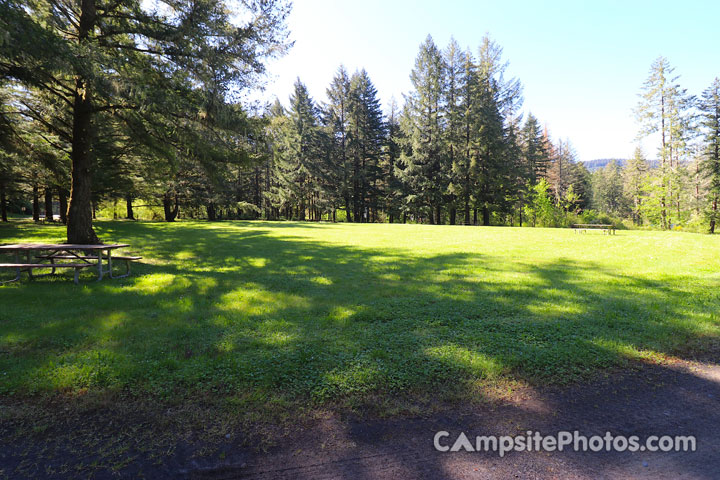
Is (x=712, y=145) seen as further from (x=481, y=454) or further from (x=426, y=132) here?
(x=481, y=454)

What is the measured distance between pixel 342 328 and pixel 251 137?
9355 millimetres

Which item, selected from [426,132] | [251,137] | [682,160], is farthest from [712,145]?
[251,137]

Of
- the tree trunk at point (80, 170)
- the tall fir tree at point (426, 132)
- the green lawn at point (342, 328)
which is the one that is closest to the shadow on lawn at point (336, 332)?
the green lawn at point (342, 328)

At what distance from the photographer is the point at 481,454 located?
8.16 ft

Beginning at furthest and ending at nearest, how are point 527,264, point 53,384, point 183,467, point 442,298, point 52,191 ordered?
point 52,191 < point 527,264 < point 442,298 < point 53,384 < point 183,467

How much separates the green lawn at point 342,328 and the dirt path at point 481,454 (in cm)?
41

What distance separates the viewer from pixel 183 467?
7.72ft

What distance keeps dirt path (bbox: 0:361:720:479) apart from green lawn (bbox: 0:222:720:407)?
0.41 meters

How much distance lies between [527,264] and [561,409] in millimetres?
7103

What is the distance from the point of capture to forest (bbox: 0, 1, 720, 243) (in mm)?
9781

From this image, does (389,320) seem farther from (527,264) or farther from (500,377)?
(527,264)

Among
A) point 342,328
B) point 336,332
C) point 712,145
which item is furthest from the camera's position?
point 712,145

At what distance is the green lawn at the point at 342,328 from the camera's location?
3.46 meters

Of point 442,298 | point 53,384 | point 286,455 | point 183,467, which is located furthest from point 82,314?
point 442,298
